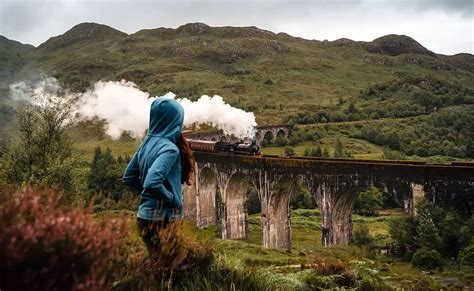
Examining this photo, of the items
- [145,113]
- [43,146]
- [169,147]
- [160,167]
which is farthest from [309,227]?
[160,167]

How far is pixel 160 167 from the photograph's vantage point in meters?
4.97

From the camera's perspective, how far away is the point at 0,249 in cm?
Answer: 281

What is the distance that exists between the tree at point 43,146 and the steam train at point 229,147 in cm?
1371

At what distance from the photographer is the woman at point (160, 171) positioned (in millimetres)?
4949

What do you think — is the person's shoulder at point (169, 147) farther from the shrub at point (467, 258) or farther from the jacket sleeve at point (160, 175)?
the shrub at point (467, 258)

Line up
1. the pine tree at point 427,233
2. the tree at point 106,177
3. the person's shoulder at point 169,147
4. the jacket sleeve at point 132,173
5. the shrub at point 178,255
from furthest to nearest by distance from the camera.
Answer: the tree at point 106,177 < the pine tree at point 427,233 < the jacket sleeve at point 132,173 < the person's shoulder at point 169,147 < the shrub at point 178,255

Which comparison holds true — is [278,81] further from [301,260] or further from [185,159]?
[185,159]

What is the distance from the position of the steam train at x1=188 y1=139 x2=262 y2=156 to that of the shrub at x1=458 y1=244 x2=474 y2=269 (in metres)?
17.4

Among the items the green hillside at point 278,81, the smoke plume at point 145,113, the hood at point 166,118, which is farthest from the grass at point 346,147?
the hood at point 166,118

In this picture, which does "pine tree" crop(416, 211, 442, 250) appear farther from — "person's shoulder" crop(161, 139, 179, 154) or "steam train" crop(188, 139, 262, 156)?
→ "person's shoulder" crop(161, 139, 179, 154)

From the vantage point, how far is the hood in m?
5.49

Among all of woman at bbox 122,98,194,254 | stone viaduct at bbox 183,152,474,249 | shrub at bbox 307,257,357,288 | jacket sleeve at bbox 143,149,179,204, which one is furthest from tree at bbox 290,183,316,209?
jacket sleeve at bbox 143,149,179,204

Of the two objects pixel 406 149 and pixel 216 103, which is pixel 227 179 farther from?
pixel 406 149

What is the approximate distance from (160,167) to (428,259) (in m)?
18.9
